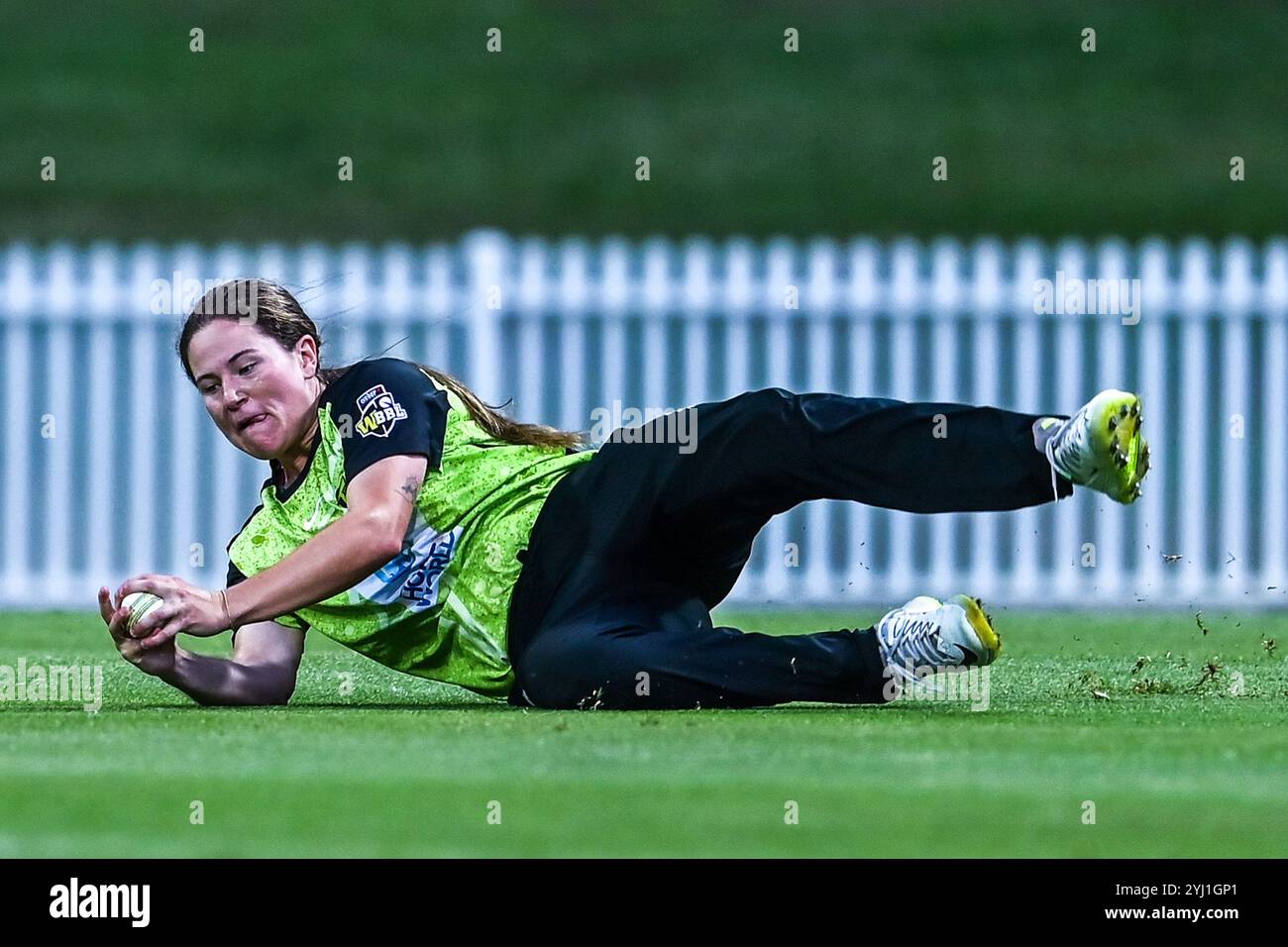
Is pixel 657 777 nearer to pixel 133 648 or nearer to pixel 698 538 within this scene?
pixel 698 538

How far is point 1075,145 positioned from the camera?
19297 millimetres

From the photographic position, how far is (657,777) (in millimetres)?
3488

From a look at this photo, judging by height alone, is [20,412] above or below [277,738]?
above

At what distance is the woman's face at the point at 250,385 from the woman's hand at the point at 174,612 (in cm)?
46

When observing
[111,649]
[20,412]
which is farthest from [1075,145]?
[111,649]

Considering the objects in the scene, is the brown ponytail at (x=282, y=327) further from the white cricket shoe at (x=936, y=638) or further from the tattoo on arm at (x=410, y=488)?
the white cricket shoe at (x=936, y=638)

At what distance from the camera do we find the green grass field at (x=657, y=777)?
2957 millimetres

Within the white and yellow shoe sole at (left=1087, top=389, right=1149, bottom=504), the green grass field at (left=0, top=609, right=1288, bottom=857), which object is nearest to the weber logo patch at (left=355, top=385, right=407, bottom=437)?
the green grass field at (left=0, top=609, right=1288, bottom=857)

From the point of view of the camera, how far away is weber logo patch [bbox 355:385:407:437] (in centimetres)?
460

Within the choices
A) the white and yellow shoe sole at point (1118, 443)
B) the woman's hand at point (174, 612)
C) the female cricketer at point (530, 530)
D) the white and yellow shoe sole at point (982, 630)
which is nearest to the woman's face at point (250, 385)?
the female cricketer at point (530, 530)

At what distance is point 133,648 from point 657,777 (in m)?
1.40
